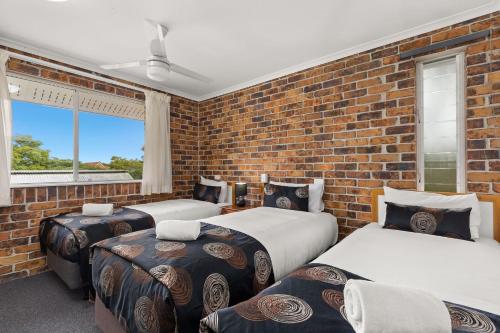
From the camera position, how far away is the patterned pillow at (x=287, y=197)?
2857 millimetres

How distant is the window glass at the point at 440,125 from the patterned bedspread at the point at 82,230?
3.01 m

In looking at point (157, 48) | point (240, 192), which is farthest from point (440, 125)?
point (157, 48)

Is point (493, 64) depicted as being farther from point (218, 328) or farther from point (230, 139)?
point (230, 139)

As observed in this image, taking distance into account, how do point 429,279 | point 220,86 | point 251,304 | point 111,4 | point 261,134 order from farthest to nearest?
point 220,86
point 261,134
point 111,4
point 429,279
point 251,304

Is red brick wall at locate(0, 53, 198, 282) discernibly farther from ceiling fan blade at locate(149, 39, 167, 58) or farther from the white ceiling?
ceiling fan blade at locate(149, 39, 167, 58)

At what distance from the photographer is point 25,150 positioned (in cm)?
288

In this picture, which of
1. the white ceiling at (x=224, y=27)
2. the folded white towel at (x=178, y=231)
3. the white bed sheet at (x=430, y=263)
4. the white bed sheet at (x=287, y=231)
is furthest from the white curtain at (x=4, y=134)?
the white bed sheet at (x=430, y=263)

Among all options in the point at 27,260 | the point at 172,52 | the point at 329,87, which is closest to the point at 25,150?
the point at 27,260

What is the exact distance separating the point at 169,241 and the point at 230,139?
8.34 feet

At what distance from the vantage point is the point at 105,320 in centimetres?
162

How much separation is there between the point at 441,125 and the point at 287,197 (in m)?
1.70

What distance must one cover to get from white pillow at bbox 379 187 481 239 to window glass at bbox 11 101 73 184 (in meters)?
3.79

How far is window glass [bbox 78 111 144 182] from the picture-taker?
3250 millimetres

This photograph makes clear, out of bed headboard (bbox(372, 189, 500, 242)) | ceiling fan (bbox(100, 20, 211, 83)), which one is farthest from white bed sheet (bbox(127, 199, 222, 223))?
bed headboard (bbox(372, 189, 500, 242))
